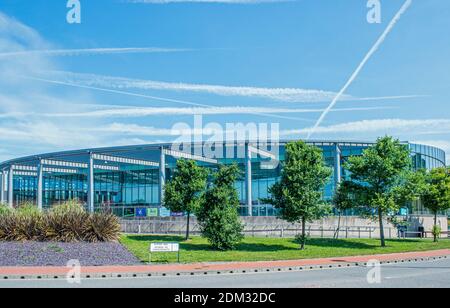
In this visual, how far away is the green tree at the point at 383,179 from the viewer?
32250mm

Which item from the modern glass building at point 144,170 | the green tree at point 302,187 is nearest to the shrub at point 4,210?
the modern glass building at point 144,170

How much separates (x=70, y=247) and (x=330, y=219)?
21.3 meters

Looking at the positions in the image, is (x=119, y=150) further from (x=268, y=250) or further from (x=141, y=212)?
(x=268, y=250)

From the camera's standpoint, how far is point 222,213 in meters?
27.6

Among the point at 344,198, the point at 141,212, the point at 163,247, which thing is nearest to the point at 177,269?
the point at 163,247

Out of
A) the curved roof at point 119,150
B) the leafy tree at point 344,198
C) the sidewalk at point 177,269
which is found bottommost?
the sidewalk at point 177,269

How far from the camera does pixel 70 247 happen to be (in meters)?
23.2

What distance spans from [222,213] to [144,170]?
40.5 m

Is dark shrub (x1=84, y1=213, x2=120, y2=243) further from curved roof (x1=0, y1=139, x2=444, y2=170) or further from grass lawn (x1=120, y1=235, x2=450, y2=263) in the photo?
curved roof (x1=0, y1=139, x2=444, y2=170)

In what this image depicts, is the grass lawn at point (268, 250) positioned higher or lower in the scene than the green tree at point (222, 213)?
lower

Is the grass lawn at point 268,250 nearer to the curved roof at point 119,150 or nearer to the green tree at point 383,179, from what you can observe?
the green tree at point 383,179

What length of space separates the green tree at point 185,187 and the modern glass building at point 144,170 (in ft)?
32.9
